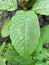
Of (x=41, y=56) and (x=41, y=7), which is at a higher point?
(x=41, y=7)

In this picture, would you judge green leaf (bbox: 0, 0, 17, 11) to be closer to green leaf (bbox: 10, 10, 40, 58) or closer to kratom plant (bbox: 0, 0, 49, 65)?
kratom plant (bbox: 0, 0, 49, 65)

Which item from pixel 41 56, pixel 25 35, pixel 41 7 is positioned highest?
pixel 41 7

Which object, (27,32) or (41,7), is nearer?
(27,32)

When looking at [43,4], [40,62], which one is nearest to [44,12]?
[43,4]

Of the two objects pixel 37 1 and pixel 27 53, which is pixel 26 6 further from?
pixel 27 53

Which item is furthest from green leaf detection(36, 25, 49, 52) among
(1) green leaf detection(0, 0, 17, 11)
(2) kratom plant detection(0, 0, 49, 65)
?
(1) green leaf detection(0, 0, 17, 11)

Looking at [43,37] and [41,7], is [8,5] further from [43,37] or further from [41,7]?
[43,37]

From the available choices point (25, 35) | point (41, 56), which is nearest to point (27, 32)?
point (25, 35)

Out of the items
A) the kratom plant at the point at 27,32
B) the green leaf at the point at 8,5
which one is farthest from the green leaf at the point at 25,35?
the green leaf at the point at 8,5
